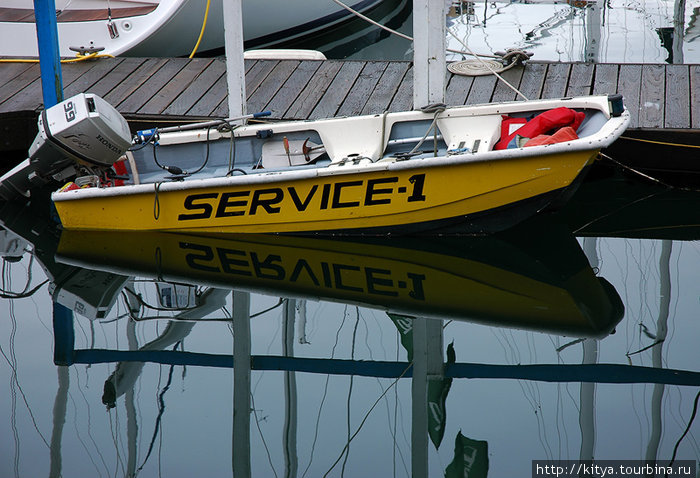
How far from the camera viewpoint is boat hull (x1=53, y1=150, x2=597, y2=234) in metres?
5.87

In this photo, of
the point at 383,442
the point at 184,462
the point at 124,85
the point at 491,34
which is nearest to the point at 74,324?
the point at 184,462

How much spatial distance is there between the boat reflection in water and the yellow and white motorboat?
14 centimetres

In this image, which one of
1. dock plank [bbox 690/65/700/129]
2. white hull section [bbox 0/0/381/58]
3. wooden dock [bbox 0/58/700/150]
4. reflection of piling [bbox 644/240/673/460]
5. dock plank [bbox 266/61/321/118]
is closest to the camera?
reflection of piling [bbox 644/240/673/460]

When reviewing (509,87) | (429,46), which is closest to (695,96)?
(509,87)

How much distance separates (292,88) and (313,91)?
0.70 ft

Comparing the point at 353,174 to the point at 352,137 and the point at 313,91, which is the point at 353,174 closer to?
the point at 352,137

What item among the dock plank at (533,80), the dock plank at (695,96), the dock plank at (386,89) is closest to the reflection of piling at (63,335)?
the dock plank at (386,89)

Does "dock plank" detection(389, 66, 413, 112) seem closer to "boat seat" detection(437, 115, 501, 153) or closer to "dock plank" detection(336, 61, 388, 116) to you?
"dock plank" detection(336, 61, 388, 116)

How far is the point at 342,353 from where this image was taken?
5086mm

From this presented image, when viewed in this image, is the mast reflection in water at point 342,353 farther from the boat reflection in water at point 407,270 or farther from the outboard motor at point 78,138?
the outboard motor at point 78,138

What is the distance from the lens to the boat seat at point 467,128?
21.1 ft

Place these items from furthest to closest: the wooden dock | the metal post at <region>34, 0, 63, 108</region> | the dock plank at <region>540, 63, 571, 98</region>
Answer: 1. the dock plank at <region>540, 63, 571, 98</region>
2. the wooden dock
3. the metal post at <region>34, 0, 63, 108</region>

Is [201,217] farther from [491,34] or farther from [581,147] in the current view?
[491,34]

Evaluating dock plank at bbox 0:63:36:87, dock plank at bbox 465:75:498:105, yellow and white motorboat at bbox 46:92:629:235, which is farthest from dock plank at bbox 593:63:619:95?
dock plank at bbox 0:63:36:87
